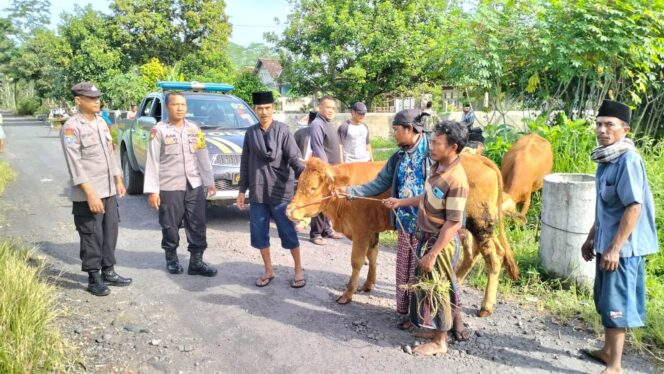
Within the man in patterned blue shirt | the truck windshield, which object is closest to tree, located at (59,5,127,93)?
the truck windshield

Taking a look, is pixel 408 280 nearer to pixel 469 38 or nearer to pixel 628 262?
pixel 628 262

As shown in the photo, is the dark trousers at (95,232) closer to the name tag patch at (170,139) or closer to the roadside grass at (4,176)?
the name tag patch at (170,139)

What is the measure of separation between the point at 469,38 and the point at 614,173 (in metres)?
5.06

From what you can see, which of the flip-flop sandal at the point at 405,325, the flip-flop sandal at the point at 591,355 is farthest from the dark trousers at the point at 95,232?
the flip-flop sandal at the point at 591,355

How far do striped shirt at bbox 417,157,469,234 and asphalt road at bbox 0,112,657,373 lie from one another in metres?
1.05

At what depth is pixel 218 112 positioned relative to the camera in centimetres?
814

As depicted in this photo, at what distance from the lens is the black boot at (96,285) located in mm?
4672

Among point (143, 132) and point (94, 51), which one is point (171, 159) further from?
point (94, 51)

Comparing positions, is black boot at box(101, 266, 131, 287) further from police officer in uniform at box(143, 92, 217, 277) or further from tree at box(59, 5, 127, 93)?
tree at box(59, 5, 127, 93)

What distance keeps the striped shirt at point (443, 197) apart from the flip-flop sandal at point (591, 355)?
1.49 metres

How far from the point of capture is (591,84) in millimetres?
8070

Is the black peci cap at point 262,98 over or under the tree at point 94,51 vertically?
under

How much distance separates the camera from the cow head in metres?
4.11

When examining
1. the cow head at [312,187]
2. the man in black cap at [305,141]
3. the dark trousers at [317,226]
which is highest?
the man in black cap at [305,141]
